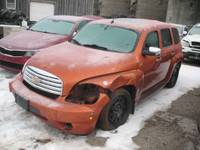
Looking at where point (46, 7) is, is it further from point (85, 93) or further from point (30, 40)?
point (85, 93)

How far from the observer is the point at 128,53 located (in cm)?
402

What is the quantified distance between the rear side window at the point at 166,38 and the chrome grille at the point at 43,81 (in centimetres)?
290

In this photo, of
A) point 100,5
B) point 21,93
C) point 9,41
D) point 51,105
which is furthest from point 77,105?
point 100,5

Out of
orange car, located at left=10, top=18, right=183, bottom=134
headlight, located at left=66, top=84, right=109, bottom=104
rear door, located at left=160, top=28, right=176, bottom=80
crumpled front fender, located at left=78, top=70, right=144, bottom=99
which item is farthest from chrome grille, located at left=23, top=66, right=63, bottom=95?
rear door, located at left=160, top=28, right=176, bottom=80

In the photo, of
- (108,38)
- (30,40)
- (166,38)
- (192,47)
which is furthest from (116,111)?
(192,47)

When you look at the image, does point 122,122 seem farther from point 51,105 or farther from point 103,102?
point 51,105

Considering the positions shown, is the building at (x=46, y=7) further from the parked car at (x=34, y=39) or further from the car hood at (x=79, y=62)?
the car hood at (x=79, y=62)

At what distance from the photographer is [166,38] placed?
5336 mm

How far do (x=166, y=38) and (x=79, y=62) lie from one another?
8.91ft

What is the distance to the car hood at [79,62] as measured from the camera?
326cm

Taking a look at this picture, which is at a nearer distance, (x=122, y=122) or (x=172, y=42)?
(x=122, y=122)

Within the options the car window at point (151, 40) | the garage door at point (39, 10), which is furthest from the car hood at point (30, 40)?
the garage door at point (39, 10)

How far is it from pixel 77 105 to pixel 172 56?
3.35m

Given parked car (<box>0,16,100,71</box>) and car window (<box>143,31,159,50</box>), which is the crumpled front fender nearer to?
car window (<box>143,31,159,50</box>)
